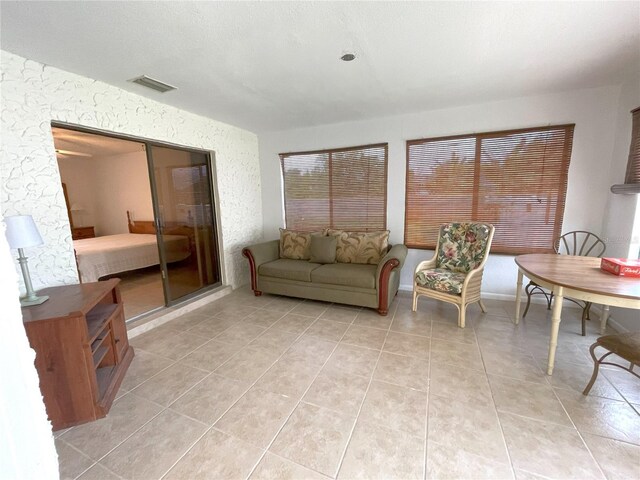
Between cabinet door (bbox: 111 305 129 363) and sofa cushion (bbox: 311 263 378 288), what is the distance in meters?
1.90

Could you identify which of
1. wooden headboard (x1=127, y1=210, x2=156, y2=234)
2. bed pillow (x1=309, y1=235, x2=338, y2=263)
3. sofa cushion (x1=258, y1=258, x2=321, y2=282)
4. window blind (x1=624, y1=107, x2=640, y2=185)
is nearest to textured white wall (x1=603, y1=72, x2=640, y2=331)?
window blind (x1=624, y1=107, x2=640, y2=185)

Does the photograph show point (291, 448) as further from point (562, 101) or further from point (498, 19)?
point (562, 101)

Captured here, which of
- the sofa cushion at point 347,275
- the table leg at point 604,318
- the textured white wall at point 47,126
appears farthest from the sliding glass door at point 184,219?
the table leg at point 604,318

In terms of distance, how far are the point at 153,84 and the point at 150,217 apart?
3.56 metres

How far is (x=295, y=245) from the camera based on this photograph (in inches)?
152

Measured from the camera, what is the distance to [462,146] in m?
3.28

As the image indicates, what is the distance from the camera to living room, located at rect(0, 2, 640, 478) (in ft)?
4.87

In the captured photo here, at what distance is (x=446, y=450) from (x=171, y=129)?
145 inches

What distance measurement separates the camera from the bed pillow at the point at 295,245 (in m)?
3.82

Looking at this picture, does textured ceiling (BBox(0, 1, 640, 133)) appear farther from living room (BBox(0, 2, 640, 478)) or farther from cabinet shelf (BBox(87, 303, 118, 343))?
cabinet shelf (BBox(87, 303, 118, 343))

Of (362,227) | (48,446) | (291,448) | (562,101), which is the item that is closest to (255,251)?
(362,227)

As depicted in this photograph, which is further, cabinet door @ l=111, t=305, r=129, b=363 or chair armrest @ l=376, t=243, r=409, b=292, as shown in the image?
chair armrest @ l=376, t=243, r=409, b=292

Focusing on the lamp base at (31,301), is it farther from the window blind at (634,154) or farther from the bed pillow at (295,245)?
the window blind at (634,154)

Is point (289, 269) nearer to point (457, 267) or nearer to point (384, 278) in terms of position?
point (384, 278)
